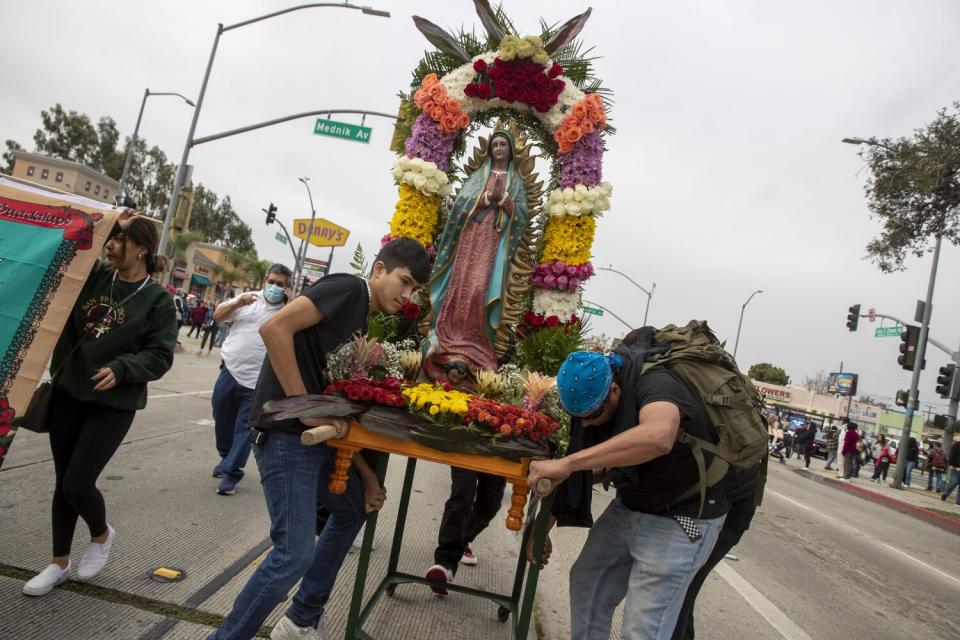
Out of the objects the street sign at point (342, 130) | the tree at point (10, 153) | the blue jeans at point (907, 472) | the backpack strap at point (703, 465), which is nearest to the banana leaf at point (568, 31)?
the backpack strap at point (703, 465)

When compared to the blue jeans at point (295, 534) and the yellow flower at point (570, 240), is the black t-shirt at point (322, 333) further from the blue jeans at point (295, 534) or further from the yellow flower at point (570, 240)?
the yellow flower at point (570, 240)

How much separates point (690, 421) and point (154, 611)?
2.71 m

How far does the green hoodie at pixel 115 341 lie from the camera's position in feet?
10.4

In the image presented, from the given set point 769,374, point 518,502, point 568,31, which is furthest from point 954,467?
point 769,374

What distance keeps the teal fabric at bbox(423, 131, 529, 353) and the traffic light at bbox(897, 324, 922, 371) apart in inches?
786

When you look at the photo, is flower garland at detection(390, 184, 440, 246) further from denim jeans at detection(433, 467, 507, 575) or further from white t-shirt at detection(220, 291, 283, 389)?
denim jeans at detection(433, 467, 507, 575)

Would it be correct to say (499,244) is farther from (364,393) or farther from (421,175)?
(364,393)

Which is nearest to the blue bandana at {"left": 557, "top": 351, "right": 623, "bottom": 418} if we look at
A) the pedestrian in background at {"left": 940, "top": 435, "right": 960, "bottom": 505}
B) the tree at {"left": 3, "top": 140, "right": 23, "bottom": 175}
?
the pedestrian in background at {"left": 940, "top": 435, "right": 960, "bottom": 505}

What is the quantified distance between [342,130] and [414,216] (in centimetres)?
1039

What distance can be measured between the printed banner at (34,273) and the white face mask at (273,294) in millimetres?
2434

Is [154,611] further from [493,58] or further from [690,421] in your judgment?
[493,58]

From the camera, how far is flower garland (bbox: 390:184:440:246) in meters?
4.87

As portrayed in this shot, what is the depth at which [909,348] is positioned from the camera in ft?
65.6

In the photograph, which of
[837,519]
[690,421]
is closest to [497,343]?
[690,421]
